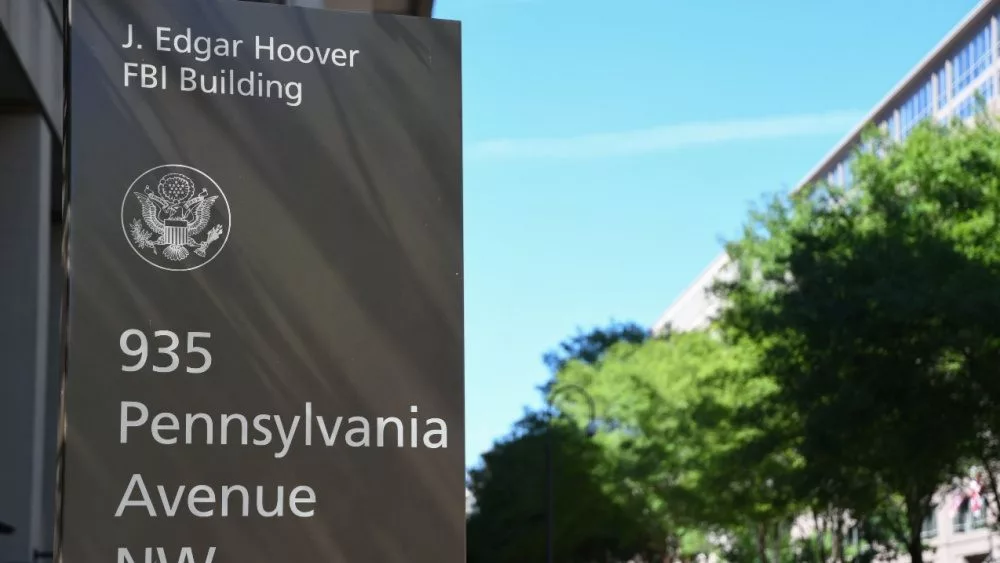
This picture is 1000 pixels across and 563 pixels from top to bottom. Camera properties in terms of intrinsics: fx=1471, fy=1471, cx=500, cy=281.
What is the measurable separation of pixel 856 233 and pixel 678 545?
35.3 m

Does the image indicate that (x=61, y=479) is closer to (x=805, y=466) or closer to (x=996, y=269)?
(x=996, y=269)

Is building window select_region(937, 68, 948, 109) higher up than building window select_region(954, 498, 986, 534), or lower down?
higher up

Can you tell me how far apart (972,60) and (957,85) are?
3104 mm

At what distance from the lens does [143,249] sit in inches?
150

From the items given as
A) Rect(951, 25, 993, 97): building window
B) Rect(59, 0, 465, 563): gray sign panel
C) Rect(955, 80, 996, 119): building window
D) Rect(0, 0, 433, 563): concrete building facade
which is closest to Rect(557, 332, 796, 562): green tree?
Rect(0, 0, 433, 563): concrete building facade

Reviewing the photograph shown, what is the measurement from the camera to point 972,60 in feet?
300

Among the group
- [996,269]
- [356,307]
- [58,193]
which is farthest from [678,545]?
[356,307]

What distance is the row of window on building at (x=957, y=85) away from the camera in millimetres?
87562

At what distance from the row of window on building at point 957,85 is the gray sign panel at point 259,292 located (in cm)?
8058

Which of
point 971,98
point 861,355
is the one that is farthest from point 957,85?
point 861,355

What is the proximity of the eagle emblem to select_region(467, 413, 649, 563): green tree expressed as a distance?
52.0 meters

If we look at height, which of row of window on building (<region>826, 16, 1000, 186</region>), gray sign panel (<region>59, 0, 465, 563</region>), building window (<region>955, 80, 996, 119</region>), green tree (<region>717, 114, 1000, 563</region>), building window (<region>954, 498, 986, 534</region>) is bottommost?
gray sign panel (<region>59, 0, 465, 563</region>)

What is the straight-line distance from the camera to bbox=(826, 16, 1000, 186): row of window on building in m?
87.6

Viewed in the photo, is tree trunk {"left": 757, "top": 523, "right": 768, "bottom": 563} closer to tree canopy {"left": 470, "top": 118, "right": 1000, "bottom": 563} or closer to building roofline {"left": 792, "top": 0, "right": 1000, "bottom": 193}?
tree canopy {"left": 470, "top": 118, "right": 1000, "bottom": 563}
